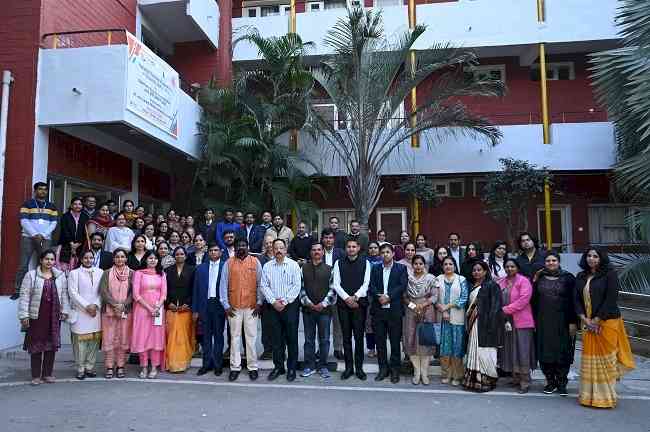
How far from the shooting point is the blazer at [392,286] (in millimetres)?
6328

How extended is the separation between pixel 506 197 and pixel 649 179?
5.81m

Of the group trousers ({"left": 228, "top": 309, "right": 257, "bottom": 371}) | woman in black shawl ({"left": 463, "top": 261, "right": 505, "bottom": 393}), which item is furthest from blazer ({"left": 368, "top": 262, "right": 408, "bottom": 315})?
trousers ({"left": 228, "top": 309, "right": 257, "bottom": 371})

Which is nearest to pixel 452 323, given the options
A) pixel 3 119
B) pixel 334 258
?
pixel 334 258

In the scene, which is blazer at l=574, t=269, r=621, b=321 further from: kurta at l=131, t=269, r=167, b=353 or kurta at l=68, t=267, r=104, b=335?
kurta at l=68, t=267, r=104, b=335

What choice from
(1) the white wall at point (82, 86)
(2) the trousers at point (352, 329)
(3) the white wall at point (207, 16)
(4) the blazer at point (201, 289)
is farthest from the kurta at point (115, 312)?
(3) the white wall at point (207, 16)

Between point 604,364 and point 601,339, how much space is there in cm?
27

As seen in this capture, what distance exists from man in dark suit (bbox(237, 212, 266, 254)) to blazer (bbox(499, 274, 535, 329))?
4457mm

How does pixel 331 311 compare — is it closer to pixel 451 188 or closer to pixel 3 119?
pixel 3 119

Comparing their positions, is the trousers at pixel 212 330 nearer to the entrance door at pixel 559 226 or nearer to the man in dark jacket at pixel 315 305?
the man in dark jacket at pixel 315 305

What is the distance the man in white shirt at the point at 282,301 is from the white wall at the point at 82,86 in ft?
14.1

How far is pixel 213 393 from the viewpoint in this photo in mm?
5691

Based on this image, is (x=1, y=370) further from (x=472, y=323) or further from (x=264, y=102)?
(x=264, y=102)

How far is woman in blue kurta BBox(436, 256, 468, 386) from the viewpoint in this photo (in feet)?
20.1

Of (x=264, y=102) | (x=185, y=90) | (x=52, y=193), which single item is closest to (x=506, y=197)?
(x=264, y=102)
